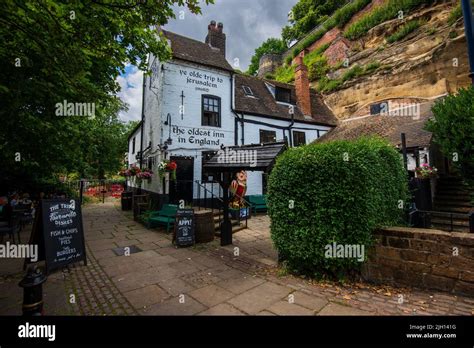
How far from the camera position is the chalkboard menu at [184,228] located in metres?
6.73

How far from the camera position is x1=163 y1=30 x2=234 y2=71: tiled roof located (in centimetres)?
1226

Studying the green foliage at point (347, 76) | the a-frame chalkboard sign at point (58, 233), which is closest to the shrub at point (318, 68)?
the green foliage at point (347, 76)

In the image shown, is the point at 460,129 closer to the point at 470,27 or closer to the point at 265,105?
the point at 470,27

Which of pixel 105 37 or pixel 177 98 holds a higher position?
pixel 177 98

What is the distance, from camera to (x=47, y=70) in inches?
184

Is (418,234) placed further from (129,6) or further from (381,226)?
(129,6)

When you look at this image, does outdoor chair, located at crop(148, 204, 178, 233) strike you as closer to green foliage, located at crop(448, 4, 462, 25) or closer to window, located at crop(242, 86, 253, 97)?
window, located at crop(242, 86, 253, 97)

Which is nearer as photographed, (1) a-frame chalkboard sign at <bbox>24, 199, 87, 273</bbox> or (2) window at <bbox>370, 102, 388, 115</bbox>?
(1) a-frame chalkboard sign at <bbox>24, 199, 87, 273</bbox>

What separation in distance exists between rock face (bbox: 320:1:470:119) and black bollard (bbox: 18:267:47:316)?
19349 millimetres

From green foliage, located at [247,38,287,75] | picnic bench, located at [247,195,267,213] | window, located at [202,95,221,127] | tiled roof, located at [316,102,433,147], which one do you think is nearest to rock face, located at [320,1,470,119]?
tiled roof, located at [316,102,433,147]

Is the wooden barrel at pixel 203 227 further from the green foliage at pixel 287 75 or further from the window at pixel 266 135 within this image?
the green foliage at pixel 287 75

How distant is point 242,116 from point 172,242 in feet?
28.6
